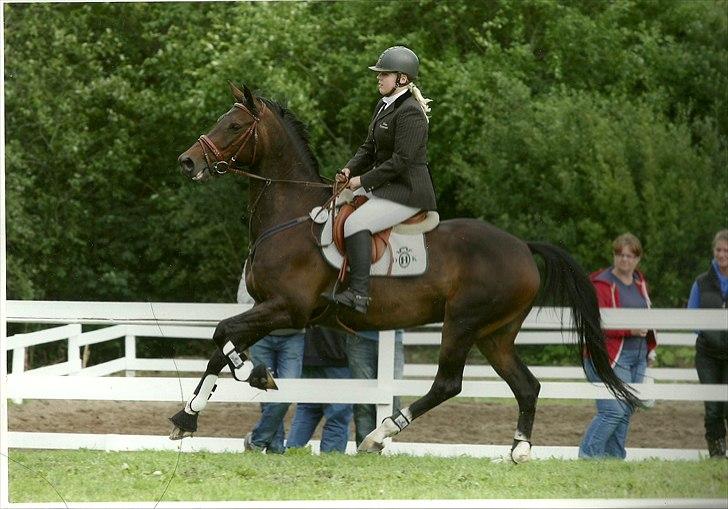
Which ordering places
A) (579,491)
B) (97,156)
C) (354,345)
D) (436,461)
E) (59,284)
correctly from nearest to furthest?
1. (579,491)
2. (436,461)
3. (354,345)
4. (59,284)
5. (97,156)

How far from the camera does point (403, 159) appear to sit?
782 cm

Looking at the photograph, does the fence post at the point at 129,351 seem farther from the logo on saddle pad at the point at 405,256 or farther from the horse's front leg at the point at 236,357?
the logo on saddle pad at the point at 405,256

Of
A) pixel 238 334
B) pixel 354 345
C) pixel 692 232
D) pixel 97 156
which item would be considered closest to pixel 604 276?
pixel 354 345

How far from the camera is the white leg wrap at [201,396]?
752cm

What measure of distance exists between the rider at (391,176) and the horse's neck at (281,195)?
1.05 ft

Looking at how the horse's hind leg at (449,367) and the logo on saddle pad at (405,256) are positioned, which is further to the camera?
the horse's hind leg at (449,367)

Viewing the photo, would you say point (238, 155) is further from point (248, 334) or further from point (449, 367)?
point (449, 367)

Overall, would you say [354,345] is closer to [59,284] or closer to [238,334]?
[238,334]

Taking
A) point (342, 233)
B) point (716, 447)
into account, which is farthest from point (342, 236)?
point (716, 447)

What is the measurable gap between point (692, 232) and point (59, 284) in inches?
422

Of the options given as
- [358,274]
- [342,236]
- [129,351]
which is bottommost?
[129,351]

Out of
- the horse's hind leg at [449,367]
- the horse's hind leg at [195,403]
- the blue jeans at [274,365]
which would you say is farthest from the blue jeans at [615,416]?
the horse's hind leg at [195,403]

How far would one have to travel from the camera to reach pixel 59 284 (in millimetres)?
18719

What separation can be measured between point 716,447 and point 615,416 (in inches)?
38.6
